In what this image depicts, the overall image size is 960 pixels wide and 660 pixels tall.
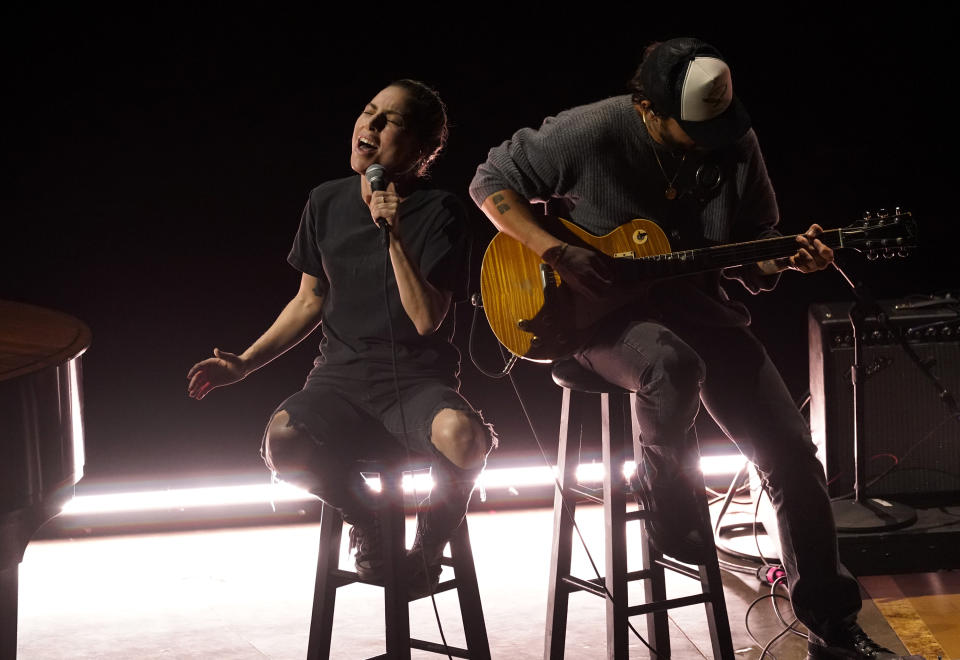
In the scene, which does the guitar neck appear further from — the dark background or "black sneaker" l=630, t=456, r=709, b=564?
the dark background

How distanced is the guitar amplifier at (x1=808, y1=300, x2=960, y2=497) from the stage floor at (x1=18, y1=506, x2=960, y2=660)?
0.38 meters

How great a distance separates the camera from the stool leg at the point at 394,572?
2621 mm

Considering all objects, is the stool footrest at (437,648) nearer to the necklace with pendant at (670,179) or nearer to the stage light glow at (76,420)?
the stage light glow at (76,420)

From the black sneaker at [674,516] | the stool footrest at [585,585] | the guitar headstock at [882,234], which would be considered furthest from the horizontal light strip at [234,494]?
the guitar headstock at [882,234]

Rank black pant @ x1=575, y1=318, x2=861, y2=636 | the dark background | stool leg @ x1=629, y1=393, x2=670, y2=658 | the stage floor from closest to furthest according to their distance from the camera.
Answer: black pant @ x1=575, y1=318, x2=861, y2=636
stool leg @ x1=629, y1=393, x2=670, y2=658
the stage floor
the dark background

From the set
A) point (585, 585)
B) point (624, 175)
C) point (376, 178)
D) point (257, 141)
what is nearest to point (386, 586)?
point (585, 585)

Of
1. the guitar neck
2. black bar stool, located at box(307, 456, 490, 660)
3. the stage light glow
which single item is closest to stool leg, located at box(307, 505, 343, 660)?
black bar stool, located at box(307, 456, 490, 660)

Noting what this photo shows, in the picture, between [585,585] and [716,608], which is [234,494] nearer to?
[585,585]

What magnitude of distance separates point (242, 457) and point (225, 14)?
6.19 feet

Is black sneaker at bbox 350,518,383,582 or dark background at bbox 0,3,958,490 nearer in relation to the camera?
black sneaker at bbox 350,518,383,582

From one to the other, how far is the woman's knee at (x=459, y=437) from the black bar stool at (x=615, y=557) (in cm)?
37

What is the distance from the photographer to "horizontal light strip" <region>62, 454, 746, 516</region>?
478cm

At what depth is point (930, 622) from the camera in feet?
11.7

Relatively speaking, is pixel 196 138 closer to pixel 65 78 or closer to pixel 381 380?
pixel 65 78
